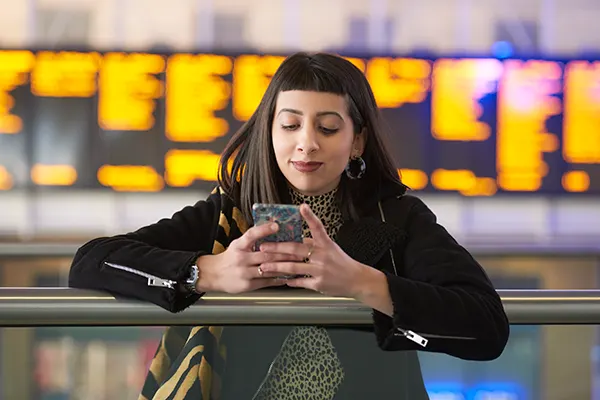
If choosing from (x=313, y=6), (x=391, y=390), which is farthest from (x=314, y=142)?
(x=313, y=6)

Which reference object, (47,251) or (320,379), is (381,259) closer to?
(320,379)

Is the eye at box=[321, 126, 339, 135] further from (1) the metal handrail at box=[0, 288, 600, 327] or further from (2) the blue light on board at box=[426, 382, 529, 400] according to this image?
(2) the blue light on board at box=[426, 382, 529, 400]

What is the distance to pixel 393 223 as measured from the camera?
147cm

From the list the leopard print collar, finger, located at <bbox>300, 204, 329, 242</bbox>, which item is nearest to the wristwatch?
finger, located at <bbox>300, 204, 329, 242</bbox>

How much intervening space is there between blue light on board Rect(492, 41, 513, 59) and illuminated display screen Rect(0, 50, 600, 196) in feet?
0.45

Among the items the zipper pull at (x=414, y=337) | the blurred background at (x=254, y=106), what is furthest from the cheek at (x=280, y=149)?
the blurred background at (x=254, y=106)

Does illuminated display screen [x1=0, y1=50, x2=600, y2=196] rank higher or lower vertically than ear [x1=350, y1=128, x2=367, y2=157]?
higher

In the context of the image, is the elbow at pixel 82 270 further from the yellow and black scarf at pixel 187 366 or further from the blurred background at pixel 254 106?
the blurred background at pixel 254 106

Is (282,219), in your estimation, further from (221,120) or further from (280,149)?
(221,120)

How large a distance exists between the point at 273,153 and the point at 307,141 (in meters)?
0.12

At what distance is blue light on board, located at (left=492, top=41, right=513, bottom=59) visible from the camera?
5.55 m

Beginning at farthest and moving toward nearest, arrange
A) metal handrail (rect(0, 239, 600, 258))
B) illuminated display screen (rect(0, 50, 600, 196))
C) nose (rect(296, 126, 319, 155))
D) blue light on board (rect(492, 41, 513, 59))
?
blue light on board (rect(492, 41, 513, 59)) < illuminated display screen (rect(0, 50, 600, 196)) < metal handrail (rect(0, 239, 600, 258)) < nose (rect(296, 126, 319, 155))

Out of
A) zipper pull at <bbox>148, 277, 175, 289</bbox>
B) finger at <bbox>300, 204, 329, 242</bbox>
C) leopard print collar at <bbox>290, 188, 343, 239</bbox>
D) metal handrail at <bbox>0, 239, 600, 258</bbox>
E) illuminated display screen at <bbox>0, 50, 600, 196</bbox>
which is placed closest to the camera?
finger at <bbox>300, 204, 329, 242</bbox>

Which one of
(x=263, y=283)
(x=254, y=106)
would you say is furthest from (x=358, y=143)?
(x=254, y=106)
